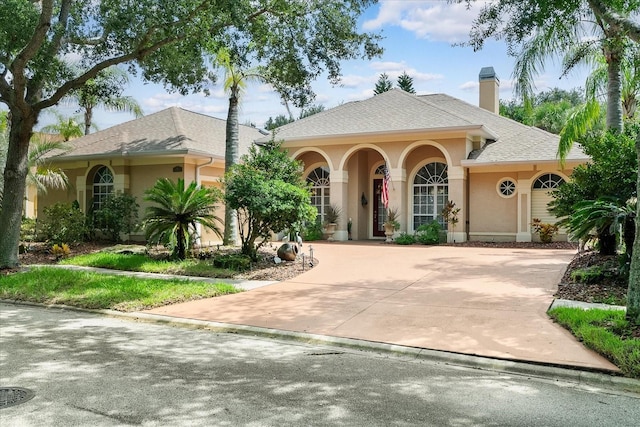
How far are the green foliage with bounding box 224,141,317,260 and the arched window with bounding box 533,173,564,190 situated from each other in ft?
31.4

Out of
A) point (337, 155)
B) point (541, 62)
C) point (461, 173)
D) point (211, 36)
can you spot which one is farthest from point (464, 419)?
point (337, 155)

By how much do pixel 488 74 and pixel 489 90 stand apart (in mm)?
865

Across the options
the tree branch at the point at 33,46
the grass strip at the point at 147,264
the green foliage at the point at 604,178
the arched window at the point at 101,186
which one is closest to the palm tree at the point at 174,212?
the grass strip at the point at 147,264

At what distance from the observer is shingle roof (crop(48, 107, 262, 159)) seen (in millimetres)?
18047

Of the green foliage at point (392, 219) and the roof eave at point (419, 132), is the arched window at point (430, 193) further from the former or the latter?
the roof eave at point (419, 132)

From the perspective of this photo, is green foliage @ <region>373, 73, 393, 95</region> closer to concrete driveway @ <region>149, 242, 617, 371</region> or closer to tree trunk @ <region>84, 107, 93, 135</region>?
tree trunk @ <region>84, 107, 93, 135</region>

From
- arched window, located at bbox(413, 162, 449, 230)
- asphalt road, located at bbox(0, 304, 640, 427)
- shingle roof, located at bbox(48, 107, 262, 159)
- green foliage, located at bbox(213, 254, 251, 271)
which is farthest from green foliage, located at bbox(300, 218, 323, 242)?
asphalt road, located at bbox(0, 304, 640, 427)

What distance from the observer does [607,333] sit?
6.27 metres

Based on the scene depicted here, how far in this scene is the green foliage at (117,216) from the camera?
1798 cm

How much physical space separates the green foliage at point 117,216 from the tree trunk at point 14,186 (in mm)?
4550

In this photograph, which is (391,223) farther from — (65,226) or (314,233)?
(65,226)

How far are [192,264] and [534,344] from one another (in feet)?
30.2

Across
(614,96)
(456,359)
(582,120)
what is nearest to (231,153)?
(582,120)

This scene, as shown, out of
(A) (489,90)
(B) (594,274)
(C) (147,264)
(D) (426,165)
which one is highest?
(A) (489,90)
